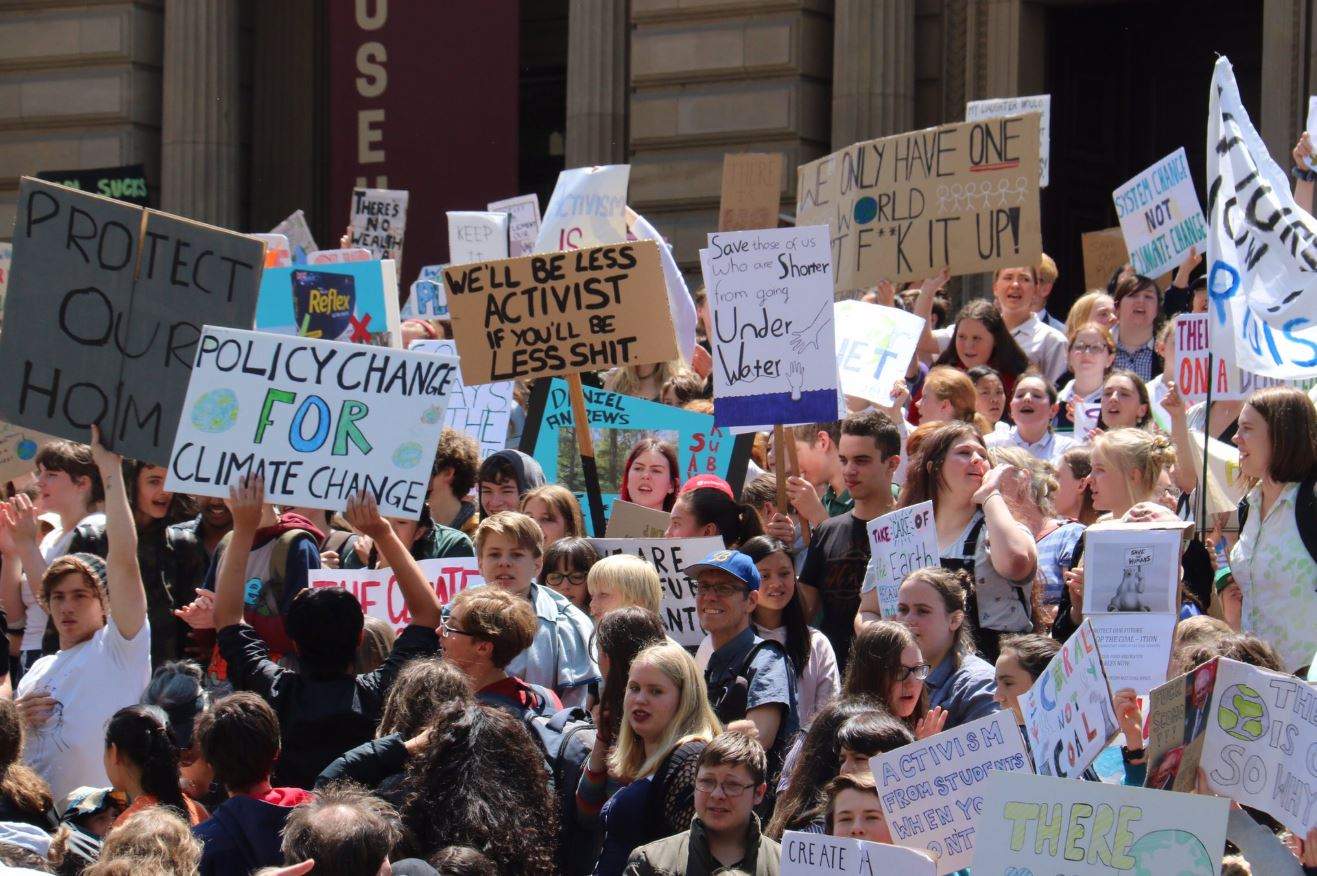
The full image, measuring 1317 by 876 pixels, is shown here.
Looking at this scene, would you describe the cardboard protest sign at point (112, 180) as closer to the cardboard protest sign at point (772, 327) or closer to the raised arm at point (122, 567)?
the cardboard protest sign at point (772, 327)

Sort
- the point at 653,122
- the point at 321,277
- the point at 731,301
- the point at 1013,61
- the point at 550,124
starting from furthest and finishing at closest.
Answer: the point at 550,124 → the point at 653,122 → the point at 1013,61 → the point at 321,277 → the point at 731,301

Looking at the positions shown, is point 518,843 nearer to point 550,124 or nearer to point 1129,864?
point 1129,864

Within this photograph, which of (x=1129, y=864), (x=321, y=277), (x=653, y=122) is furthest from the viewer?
(x=653, y=122)

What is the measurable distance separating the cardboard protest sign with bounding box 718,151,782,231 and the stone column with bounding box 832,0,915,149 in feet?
9.15

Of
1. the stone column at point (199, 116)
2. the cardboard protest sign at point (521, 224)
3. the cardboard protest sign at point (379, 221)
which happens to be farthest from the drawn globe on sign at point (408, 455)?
the stone column at point (199, 116)

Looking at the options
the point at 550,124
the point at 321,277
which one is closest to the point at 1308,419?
the point at 321,277

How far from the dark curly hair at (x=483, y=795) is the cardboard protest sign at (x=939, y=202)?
5195 millimetres

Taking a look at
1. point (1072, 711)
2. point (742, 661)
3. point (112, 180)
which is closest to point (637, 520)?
point (742, 661)

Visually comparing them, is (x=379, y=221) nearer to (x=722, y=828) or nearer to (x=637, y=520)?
(x=637, y=520)

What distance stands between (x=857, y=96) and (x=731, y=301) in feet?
24.4

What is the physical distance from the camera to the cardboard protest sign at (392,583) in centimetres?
771

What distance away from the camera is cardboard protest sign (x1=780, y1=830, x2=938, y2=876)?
497cm

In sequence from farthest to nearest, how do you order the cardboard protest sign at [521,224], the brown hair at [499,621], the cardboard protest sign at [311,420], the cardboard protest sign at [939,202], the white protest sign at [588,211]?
the cardboard protest sign at [521,224], the white protest sign at [588,211], the cardboard protest sign at [939,202], the cardboard protest sign at [311,420], the brown hair at [499,621]

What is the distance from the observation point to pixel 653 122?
17062mm
